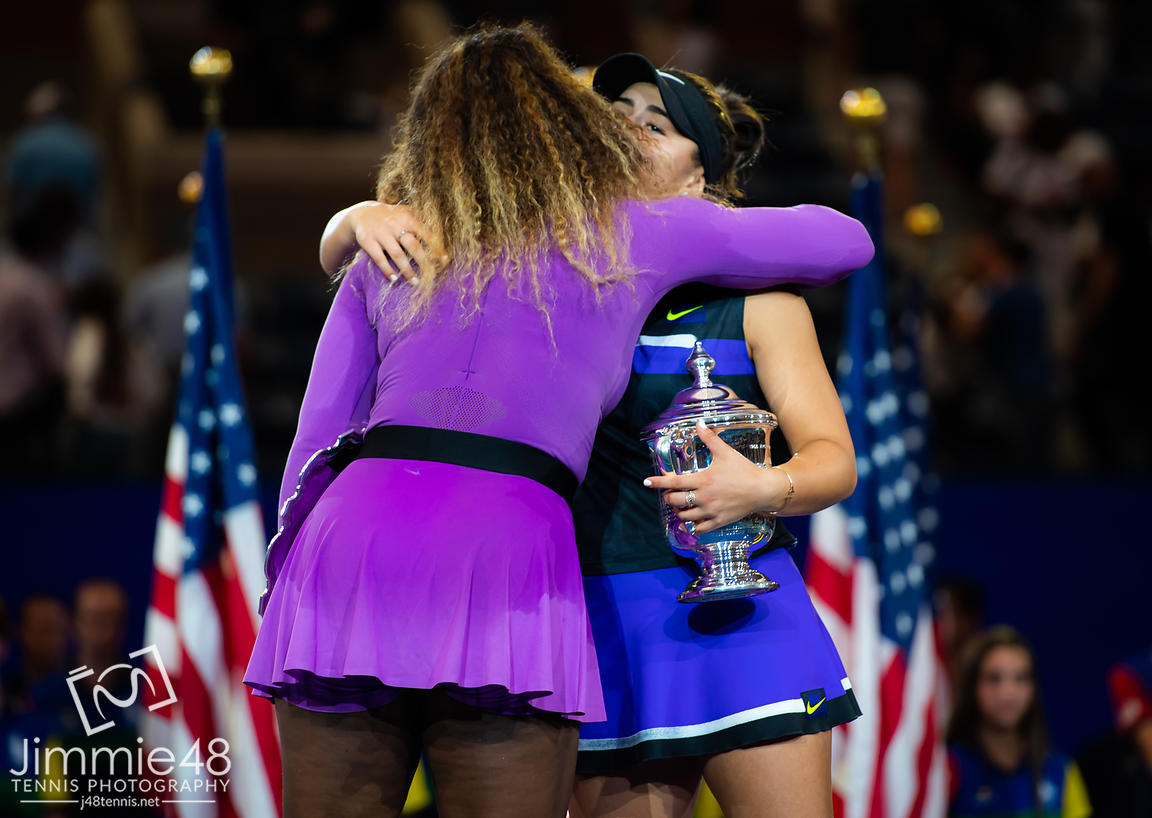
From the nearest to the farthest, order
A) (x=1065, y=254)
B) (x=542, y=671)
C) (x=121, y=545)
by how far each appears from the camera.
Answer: (x=542, y=671), (x=121, y=545), (x=1065, y=254)

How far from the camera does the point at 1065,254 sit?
8156mm

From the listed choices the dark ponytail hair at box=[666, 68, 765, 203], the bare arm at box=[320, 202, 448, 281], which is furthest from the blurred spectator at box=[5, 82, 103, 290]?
the bare arm at box=[320, 202, 448, 281]

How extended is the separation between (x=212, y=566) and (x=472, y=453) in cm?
232

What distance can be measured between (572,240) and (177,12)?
874 centimetres

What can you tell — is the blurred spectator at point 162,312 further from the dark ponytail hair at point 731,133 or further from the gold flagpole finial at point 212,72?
the dark ponytail hair at point 731,133

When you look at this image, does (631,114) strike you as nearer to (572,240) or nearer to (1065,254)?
(572,240)

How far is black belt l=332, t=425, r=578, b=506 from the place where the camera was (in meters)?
1.94

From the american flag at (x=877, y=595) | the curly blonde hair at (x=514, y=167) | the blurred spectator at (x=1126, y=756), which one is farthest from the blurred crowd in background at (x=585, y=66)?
the curly blonde hair at (x=514, y=167)

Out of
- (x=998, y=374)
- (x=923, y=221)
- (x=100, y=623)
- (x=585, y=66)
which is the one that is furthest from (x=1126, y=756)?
(x=585, y=66)

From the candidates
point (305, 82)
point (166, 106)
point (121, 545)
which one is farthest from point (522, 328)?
point (166, 106)

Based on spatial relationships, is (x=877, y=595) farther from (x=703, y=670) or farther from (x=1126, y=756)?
(x=703, y=670)

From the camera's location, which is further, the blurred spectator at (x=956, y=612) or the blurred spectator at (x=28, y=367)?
the blurred spectator at (x=28, y=367)

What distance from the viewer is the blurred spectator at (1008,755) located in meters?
4.68

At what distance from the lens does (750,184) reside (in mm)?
5867
